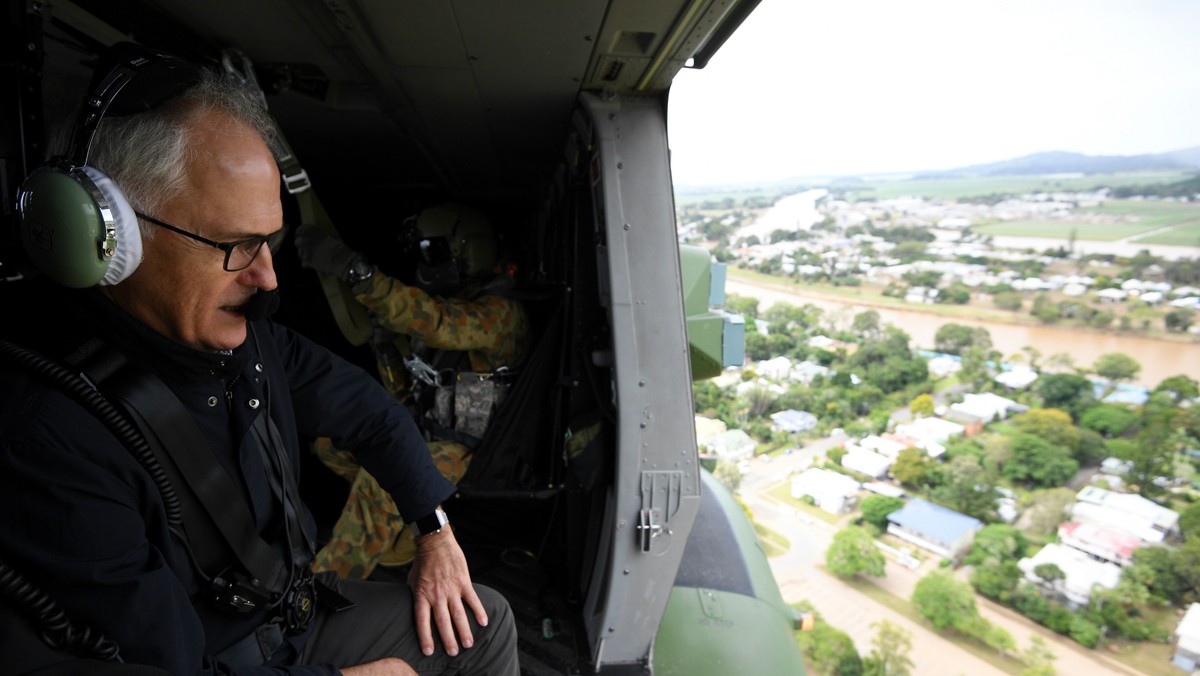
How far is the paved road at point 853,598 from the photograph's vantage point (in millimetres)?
6586

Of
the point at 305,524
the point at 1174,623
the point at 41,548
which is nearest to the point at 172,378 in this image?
the point at 41,548

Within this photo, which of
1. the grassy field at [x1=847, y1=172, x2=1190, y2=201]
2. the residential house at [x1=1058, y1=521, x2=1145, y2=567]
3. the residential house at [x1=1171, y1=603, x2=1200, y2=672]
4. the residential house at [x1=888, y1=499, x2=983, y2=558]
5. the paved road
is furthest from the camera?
the grassy field at [x1=847, y1=172, x2=1190, y2=201]

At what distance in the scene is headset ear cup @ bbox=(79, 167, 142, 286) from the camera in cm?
85

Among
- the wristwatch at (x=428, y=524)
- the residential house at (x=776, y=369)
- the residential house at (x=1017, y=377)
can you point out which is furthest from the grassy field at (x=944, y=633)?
the wristwatch at (x=428, y=524)

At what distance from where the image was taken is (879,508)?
900cm

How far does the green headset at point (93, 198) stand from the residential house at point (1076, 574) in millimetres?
9071

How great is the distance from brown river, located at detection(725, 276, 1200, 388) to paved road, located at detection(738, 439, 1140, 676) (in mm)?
3402

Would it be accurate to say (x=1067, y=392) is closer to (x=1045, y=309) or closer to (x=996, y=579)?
(x=1045, y=309)

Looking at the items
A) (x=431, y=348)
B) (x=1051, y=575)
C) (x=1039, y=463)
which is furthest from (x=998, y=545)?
(x=431, y=348)

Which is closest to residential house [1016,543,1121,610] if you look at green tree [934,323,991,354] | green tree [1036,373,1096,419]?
green tree [1036,373,1096,419]

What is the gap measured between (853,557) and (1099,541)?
294cm

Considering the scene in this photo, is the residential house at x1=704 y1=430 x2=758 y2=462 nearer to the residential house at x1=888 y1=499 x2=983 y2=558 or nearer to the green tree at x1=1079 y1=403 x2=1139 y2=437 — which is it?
the residential house at x1=888 y1=499 x2=983 y2=558

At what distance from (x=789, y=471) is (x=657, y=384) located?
953 centimetres

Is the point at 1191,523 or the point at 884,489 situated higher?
the point at 1191,523
